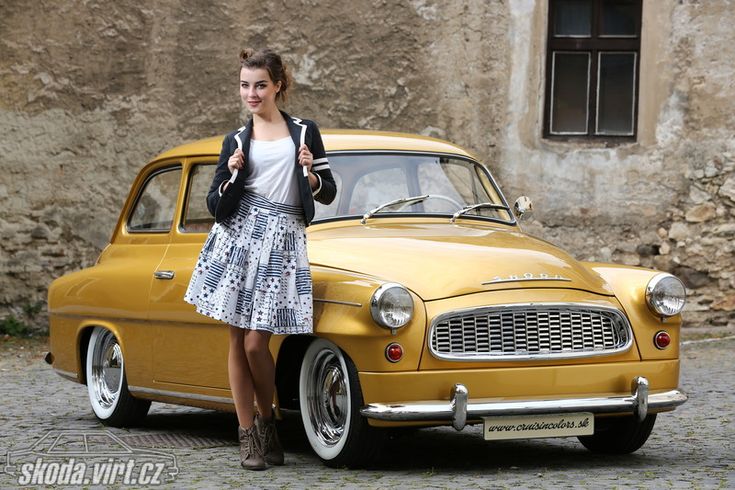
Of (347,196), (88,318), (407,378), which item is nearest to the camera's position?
(407,378)

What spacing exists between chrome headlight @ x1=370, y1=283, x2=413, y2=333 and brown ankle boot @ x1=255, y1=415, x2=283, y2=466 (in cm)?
80

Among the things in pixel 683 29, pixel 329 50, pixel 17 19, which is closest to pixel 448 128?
pixel 329 50

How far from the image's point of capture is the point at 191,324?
22.5 ft

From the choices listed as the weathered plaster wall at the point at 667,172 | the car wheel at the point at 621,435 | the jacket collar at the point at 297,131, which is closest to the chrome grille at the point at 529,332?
the car wheel at the point at 621,435

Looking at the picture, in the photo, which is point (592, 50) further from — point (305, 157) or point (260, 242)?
point (260, 242)

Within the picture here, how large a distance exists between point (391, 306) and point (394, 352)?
187 mm

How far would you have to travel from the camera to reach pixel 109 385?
797cm

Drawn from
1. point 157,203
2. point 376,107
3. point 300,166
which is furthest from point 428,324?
point 376,107

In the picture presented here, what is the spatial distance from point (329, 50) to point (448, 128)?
55.1 inches

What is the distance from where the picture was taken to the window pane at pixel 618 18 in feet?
45.1

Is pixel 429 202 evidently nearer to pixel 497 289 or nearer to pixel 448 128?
pixel 497 289

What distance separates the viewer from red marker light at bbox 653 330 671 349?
609cm

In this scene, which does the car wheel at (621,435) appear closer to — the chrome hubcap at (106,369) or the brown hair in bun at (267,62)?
the brown hair in bun at (267,62)

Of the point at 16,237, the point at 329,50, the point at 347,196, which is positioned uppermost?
the point at 329,50
